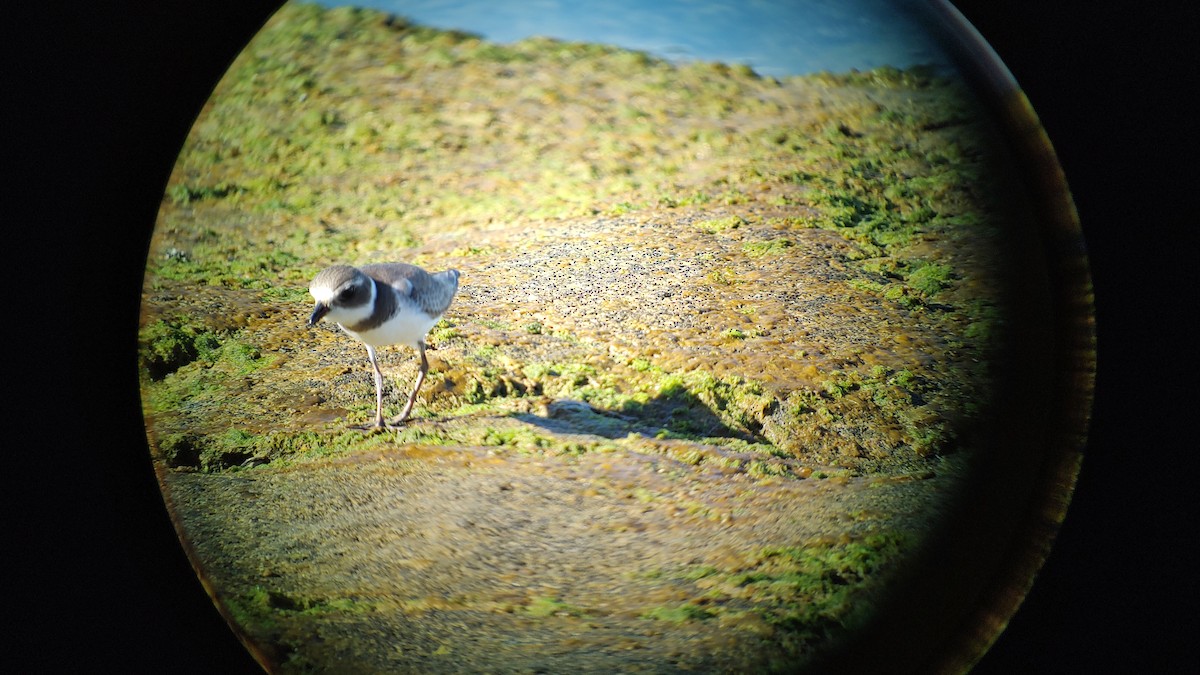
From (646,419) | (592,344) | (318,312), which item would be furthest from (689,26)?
Answer: (318,312)

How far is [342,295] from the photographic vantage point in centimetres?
192

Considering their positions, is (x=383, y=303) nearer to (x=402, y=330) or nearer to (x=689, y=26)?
(x=402, y=330)

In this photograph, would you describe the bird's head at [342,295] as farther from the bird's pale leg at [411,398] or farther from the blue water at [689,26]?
the blue water at [689,26]

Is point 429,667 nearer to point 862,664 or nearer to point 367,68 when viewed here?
point 862,664

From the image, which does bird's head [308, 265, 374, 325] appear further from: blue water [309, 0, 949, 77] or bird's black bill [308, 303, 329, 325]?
blue water [309, 0, 949, 77]

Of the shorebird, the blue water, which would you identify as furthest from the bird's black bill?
the blue water

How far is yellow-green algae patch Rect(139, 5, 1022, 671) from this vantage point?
1.92m

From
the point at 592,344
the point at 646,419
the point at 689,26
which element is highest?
the point at 689,26

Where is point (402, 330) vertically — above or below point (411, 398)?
above

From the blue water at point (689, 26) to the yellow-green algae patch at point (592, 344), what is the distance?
0.03 m

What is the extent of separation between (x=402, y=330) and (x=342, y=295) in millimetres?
134

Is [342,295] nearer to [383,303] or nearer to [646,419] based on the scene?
[383,303]

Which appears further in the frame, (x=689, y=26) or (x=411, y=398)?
(x=411, y=398)

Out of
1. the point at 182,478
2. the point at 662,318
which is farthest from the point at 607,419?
the point at 182,478
